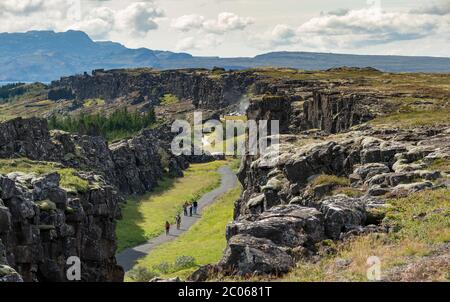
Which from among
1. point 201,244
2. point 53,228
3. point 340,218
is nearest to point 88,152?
point 201,244

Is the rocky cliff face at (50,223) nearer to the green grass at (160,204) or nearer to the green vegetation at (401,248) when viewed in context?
the green vegetation at (401,248)

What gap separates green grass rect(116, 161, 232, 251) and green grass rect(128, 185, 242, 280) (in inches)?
233

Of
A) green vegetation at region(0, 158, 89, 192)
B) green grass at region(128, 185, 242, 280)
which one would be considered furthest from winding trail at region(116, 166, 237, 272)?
green vegetation at region(0, 158, 89, 192)

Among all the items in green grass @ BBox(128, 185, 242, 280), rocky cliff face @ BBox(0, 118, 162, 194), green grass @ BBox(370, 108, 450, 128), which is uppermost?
green grass @ BBox(370, 108, 450, 128)

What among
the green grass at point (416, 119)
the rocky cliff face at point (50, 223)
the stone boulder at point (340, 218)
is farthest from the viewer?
the green grass at point (416, 119)

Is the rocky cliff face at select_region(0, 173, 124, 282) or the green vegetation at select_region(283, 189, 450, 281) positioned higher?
the green vegetation at select_region(283, 189, 450, 281)

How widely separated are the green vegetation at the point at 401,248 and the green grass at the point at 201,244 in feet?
90.0

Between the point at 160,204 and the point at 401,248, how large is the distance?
8675 centimetres

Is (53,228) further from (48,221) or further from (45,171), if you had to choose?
(45,171)

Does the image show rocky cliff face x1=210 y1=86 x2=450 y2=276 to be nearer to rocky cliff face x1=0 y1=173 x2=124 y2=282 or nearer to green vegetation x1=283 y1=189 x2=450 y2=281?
green vegetation x1=283 y1=189 x2=450 y2=281

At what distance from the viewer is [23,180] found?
4978 cm

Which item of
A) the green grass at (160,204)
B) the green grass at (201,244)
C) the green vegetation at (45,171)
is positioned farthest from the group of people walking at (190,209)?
the green vegetation at (45,171)

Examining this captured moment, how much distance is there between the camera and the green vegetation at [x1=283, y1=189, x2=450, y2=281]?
22422mm

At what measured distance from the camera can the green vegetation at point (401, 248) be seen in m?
22.4
